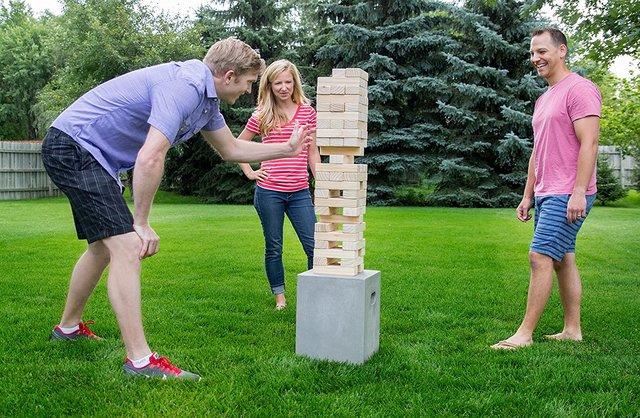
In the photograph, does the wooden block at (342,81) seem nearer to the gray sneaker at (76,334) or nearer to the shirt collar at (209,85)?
the shirt collar at (209,85)

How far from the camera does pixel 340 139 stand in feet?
14.2

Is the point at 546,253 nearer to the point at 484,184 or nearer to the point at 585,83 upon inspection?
the point at 585,83

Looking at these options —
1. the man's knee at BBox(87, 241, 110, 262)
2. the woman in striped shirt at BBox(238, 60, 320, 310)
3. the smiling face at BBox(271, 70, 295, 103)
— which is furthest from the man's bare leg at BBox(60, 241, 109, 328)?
the smiling face at BBox(271, 70, 295, 103)

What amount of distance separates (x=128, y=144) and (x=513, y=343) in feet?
8.33

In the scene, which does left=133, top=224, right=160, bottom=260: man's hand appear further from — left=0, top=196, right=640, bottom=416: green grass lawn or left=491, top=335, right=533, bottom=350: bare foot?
left=491, top=335, right=533, bottom=350: bare foot

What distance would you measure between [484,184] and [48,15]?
44444mm

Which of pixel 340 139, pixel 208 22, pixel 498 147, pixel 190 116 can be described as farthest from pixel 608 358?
pixel 208 22

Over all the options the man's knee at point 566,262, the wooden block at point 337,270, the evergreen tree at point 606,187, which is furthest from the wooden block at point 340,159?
the evergreen tree at point 606,187

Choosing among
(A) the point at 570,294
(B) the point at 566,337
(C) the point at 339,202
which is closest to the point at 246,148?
(C) the point at 339,202

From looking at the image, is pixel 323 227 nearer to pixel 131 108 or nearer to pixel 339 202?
pixel 339 202

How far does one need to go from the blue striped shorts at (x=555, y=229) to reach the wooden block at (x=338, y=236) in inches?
44.1

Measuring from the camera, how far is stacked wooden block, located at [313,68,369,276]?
4.29 m

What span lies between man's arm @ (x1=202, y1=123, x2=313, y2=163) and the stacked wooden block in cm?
17

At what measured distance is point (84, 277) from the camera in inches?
172
